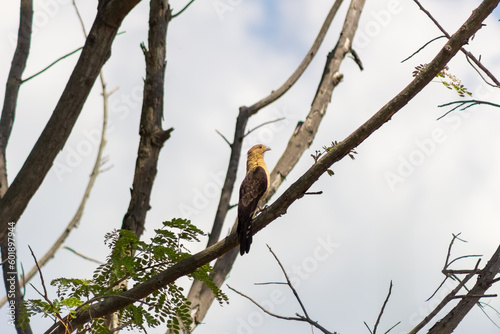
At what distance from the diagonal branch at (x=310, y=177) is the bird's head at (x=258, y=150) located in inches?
122

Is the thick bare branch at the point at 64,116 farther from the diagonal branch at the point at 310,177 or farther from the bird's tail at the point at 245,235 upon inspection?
the bird's tail at the point at 245,235

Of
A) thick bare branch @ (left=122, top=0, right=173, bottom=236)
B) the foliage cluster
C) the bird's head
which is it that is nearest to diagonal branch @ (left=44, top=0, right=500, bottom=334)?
the foliage cluster

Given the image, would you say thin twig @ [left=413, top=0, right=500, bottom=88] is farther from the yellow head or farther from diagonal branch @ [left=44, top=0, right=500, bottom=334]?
the yellow head

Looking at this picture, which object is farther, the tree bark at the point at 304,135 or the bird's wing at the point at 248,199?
the tree bark at the point at 304,135

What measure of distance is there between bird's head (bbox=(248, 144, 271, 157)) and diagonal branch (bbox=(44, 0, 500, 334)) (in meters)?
3.10

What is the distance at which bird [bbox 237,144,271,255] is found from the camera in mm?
5081

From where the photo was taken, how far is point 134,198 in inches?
271

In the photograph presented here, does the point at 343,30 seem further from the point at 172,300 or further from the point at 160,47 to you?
the point at 172,300

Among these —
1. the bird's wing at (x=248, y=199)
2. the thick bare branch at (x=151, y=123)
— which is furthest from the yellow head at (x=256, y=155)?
the thick bare branch at (x=151, y=123)

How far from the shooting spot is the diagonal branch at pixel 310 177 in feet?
12.1

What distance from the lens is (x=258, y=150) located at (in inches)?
304

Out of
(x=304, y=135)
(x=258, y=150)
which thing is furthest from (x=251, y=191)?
(x=304, y=135)

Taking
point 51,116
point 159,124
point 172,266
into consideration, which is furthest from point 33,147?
point 159,124

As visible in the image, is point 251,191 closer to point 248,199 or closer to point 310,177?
point 248,199
